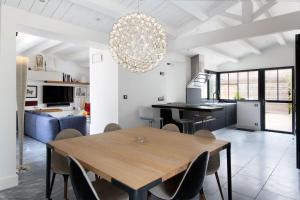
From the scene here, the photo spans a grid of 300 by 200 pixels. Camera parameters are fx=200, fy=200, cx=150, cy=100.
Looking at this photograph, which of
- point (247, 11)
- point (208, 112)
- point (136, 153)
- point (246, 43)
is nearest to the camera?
point (136, 153)

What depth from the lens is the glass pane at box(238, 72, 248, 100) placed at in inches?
272

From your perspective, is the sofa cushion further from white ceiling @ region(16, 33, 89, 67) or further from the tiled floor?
white ceiling @ region(16, 33, 89, 67)

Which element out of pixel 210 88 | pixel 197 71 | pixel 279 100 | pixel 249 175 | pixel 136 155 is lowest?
pixel 249 175

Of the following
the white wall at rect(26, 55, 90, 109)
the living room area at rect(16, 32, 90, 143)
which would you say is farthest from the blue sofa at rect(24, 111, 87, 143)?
the white wall at rect(26, 55, 90, 109)

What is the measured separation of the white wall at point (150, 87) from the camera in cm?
434

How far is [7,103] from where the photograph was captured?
261cm

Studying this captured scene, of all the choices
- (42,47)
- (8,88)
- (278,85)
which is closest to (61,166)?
(8,88)

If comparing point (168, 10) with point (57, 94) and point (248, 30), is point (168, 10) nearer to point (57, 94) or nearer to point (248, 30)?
point (248, 30)

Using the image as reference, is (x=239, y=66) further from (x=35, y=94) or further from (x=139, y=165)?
(x=35, y=94)

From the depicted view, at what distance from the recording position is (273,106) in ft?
20.6

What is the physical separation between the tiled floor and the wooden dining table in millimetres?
532

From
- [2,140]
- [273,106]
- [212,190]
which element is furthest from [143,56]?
[273,106]

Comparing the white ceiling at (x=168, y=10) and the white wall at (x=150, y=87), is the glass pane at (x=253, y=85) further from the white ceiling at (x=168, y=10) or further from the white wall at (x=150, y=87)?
the white ceiling at (x=168, y=10)

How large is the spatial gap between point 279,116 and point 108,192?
6416 millimetres
